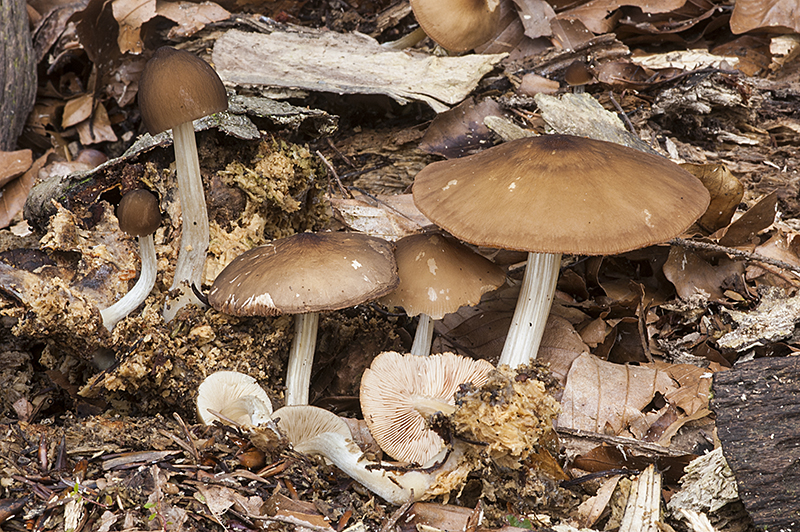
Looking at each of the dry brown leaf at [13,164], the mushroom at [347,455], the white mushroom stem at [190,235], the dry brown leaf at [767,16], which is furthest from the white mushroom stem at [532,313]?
the dry brown leaf at [13,164]

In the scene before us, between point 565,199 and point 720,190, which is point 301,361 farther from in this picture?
point 720,190

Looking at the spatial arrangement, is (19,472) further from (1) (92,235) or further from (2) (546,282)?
(2) (546,282)

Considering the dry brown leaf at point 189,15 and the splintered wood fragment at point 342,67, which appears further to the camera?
the dry brown leaf at point 189,15

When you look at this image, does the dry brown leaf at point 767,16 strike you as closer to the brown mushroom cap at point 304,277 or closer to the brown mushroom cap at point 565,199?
the brown mushroom cap at point 565,199

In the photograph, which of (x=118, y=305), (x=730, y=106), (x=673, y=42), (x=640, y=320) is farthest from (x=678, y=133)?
(x=118, y=305)

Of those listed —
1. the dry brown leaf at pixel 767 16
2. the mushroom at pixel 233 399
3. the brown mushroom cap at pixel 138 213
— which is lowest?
the mushroom at pixel 233 399

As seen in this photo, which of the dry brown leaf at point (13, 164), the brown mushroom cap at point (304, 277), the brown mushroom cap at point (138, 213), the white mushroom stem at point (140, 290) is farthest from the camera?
the dry brown leaf at point (13, 164)
